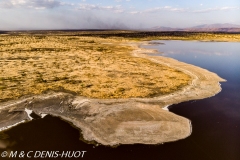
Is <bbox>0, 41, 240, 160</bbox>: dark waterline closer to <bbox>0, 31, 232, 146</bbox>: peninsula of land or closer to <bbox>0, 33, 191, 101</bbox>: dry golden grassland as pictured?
<bbox>0, 31, 232, 146</bbox>: peninsula of land

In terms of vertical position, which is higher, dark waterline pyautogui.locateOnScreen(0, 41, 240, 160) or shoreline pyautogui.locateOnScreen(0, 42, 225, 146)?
shoreline pyautogui.locateOnScreen(0, 42, 225, 146)

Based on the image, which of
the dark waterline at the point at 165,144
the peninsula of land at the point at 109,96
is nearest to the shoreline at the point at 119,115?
the peninsula of land at the point at 109,96

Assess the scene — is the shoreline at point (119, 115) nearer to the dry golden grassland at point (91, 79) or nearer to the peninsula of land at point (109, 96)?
the peninsula of land at point (109, 96)

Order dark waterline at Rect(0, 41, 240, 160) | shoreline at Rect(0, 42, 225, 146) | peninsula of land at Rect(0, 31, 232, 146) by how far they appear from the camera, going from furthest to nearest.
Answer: peninsula of land at Rect(0, 31, 232, 146) → shoreline at Rect(0, 42, 225, 146) → dark waterline at Rect(0, 41, 240, 160)

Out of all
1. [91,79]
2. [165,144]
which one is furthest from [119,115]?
[91,79]

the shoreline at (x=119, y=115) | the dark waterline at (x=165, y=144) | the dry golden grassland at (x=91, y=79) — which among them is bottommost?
the dark waterline at (x=165, y=144)

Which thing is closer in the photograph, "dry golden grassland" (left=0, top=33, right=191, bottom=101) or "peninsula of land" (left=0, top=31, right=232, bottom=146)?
"peninsula of land" (left=0, top=31, right=232, bottom=146)

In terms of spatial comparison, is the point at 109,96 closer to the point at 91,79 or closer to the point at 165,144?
the point at 91,79

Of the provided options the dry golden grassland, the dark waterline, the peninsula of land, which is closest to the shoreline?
the peninsula of land
